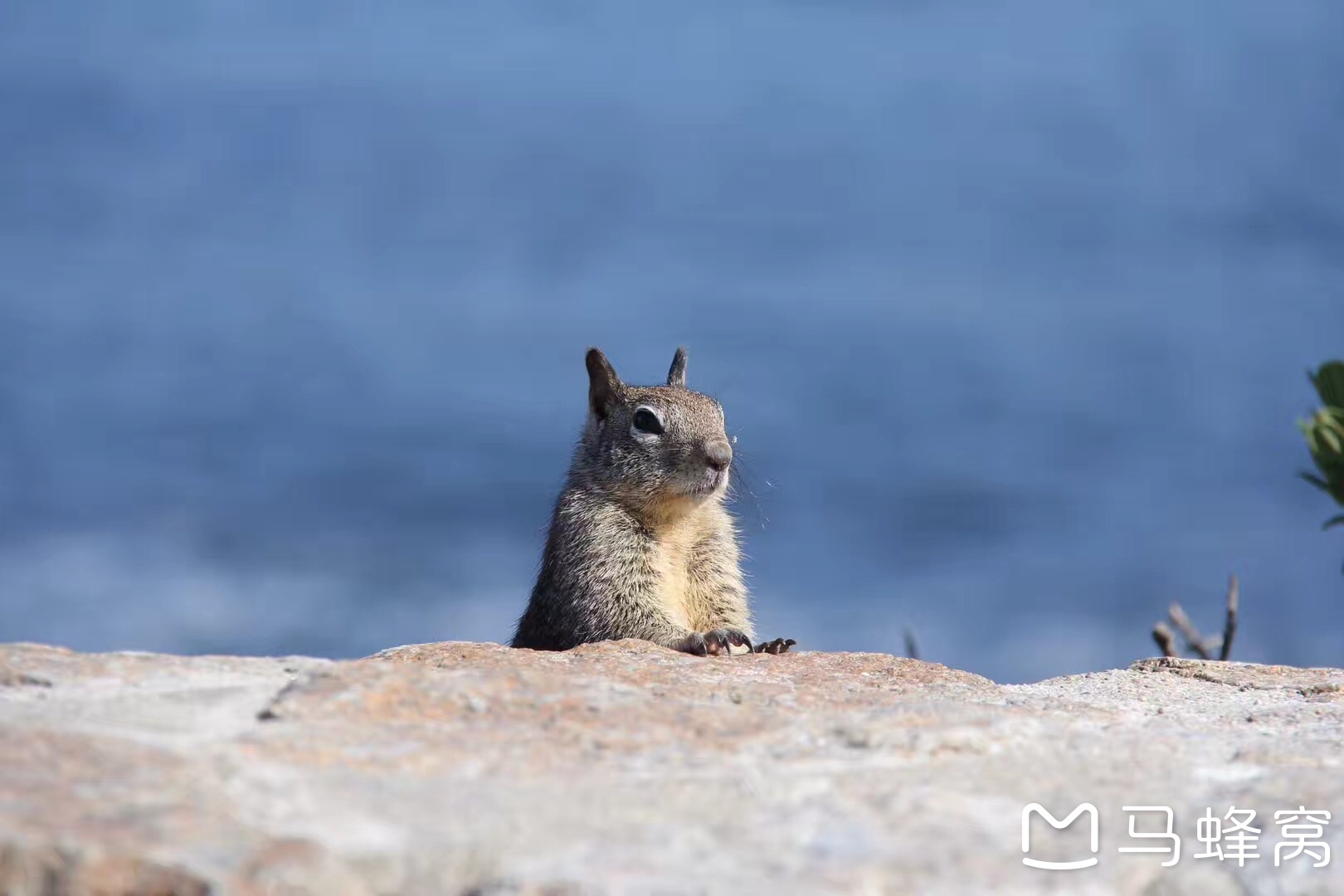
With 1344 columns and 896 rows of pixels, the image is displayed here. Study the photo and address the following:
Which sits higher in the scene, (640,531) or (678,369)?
(678,369)

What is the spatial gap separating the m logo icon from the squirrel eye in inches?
270

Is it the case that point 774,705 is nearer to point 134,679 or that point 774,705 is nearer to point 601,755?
point 601,755

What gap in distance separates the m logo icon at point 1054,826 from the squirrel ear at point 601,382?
7514 mm

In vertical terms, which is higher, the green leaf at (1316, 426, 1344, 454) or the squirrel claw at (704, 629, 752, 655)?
the squirrel claw at (704, 629, 752, 655)

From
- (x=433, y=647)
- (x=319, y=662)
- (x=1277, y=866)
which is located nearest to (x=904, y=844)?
(x=1277, y=866)

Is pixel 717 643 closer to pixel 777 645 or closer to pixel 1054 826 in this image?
pixel 777 645

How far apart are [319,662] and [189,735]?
148 cm

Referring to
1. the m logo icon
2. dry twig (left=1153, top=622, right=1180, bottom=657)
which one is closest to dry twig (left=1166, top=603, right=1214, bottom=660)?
dry twig (left=1153, top=622, right=1180, bottom=657)

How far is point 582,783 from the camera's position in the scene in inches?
170

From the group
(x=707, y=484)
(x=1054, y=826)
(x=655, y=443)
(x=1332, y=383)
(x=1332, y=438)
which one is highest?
(x=655, y=443)

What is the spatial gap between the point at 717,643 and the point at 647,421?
2.49 m

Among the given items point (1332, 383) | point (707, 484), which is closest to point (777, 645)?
point (707, 484)

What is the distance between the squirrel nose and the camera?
1058 centimetres

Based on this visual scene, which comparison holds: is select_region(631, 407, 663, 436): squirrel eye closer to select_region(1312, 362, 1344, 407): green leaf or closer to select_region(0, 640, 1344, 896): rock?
select_region(0, 640, 1344, 896): rock
